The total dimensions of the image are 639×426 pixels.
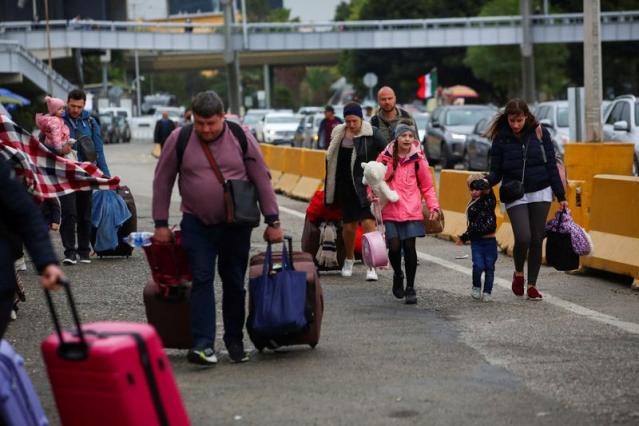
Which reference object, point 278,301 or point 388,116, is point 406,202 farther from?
point 278,301

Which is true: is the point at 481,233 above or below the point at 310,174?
above

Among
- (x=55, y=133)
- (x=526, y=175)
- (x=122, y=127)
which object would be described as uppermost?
(x=55, y=133)

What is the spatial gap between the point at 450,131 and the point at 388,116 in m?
20.8

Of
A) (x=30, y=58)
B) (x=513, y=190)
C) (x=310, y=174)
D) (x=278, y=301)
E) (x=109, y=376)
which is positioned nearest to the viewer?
(x=109, y=376)

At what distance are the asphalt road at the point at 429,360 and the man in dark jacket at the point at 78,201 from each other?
1.45 m

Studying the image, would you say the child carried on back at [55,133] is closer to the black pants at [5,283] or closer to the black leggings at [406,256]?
the black leggings at [406,256]

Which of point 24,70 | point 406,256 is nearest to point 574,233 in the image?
point 406,256

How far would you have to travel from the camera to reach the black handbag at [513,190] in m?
11.3

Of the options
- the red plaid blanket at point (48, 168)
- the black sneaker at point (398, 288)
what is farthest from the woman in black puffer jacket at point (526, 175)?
the red plaid blanket at point (48, 168)

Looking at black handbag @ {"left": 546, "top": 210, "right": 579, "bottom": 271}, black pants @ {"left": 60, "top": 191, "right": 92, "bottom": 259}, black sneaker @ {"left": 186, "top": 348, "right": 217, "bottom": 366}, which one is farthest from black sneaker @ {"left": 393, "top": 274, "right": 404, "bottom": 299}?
black pants @ {"left": 60, "top": 191, "right": 92, "bottom": 259}

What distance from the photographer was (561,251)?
1193cm

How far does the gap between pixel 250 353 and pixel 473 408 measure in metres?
2.19

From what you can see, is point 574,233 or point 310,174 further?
point 310,174

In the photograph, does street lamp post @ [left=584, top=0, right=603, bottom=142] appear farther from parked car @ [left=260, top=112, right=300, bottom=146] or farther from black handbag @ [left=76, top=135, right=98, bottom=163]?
parked car @ [left=260, top=112, right=300, bottom=146]
